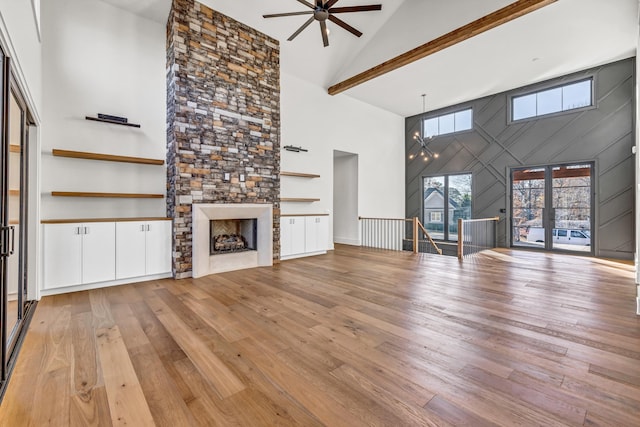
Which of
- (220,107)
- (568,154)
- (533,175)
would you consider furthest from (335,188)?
(568,154)

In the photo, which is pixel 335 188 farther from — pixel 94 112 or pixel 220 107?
pixel 94 112

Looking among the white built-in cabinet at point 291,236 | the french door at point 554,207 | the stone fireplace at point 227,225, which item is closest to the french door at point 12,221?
the stone fireplace at point 227,225

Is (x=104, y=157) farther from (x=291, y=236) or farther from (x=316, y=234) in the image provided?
(x=316, y=234)

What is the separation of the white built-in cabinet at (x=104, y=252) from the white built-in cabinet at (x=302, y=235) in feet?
7.20

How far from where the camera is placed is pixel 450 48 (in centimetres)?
579

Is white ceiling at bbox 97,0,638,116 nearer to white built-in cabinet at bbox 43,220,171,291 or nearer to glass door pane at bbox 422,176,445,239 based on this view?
glass door pane at bbox 422,176,445,239

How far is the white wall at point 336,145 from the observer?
22.0 feet

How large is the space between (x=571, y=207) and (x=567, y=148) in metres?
1.40

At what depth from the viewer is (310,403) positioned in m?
1.55

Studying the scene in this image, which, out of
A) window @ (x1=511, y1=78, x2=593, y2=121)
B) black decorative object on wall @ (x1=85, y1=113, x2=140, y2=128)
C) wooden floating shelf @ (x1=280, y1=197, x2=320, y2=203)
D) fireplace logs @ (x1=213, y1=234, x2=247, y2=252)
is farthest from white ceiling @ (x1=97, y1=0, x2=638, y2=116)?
fireplace logs @ (x1=213, y1=234, x2=247, y2=252)

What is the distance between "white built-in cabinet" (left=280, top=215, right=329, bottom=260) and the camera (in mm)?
5887

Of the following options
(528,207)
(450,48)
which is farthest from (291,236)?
(528,207)

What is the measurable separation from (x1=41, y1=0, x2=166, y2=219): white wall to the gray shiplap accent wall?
7.80m

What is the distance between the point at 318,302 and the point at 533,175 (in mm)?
7119
